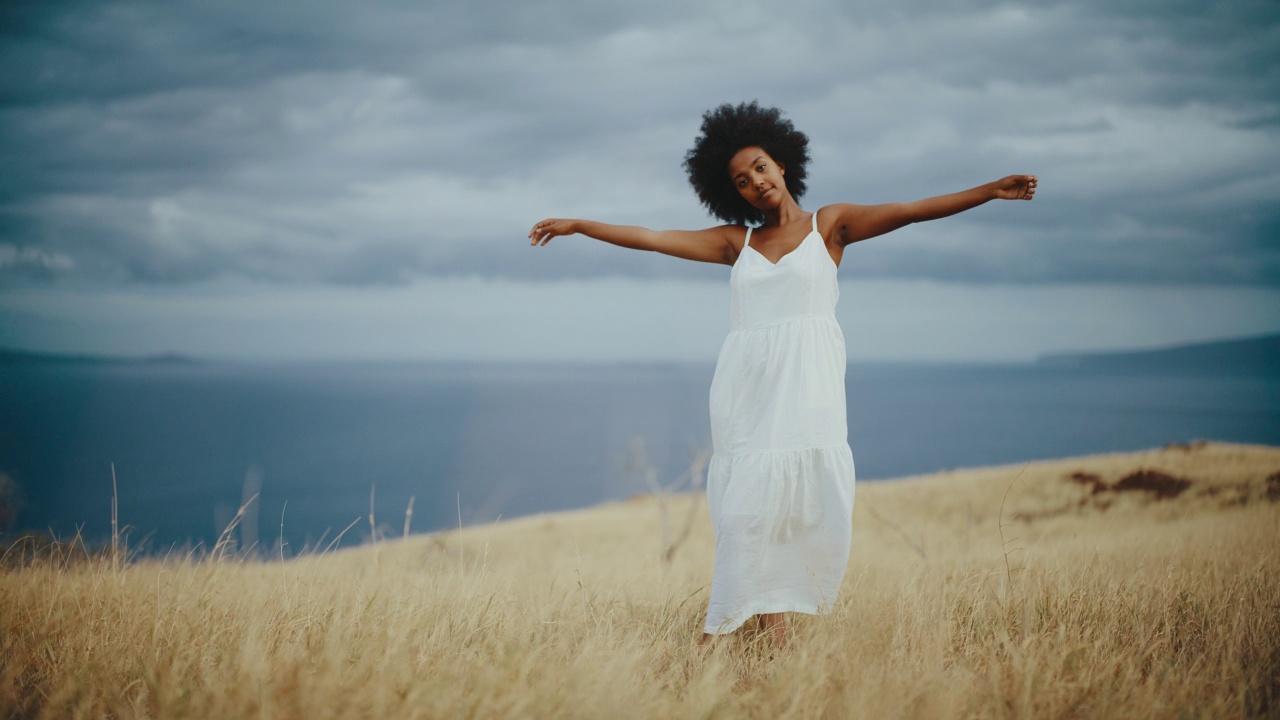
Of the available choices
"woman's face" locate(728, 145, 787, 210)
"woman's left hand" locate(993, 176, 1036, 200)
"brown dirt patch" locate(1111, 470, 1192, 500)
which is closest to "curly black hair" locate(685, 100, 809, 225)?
"woman's face" locate(728, 145, 787, 210)

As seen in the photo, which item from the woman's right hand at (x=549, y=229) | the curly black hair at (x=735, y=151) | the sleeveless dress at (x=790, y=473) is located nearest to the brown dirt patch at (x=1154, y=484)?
the curly black hair at (x=735, y=151)

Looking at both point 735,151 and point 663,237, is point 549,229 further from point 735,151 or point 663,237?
point 735,151

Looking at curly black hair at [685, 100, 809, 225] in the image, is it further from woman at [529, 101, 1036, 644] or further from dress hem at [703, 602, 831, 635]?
dress hem at [703, 602, 831, 635]

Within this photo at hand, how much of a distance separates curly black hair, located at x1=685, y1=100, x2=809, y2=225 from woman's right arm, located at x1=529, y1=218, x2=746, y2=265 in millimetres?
671

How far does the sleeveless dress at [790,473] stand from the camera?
3906 mm

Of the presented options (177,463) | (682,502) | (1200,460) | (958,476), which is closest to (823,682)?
(1200,460)

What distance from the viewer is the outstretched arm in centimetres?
385

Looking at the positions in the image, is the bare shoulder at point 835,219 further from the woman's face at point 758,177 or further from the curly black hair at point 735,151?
the curly black hair at point 735,151

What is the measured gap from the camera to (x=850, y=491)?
3998mm

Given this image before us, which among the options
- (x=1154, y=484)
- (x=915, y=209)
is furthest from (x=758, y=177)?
(x=1154, y=484)

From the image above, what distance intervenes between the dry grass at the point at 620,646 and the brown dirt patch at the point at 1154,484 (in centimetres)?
1266

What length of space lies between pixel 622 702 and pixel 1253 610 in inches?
146

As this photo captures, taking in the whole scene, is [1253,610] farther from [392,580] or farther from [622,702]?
[392,580]

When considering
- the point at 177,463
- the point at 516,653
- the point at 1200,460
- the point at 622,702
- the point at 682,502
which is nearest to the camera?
the point at 622,702
